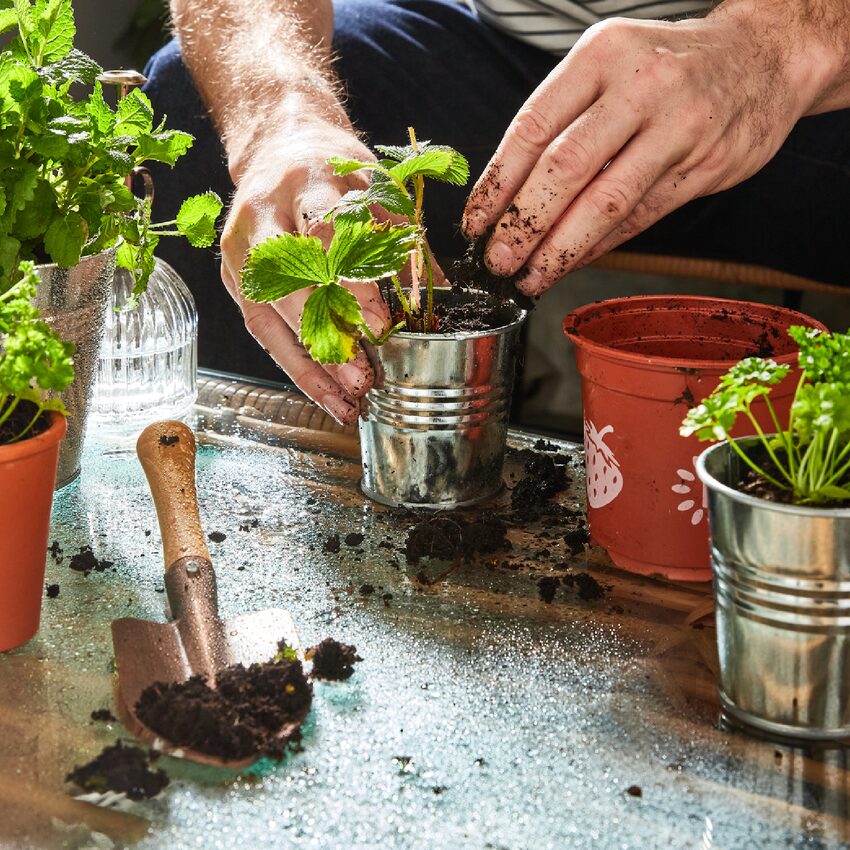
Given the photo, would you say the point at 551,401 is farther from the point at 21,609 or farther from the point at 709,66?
the point at 21,609

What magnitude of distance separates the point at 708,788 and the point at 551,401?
2.01 metres

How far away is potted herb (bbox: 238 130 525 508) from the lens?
1.01 meters

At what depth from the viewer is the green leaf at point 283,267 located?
1001 mm

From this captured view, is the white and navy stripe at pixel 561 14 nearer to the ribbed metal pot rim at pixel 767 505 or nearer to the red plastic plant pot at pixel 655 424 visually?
the red plastic plant pot at pixel 655 424

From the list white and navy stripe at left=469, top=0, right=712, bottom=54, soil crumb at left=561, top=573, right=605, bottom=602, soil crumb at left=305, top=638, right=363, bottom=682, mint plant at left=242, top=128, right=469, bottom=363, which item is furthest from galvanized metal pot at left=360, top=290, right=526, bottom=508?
white and navy stripe at left=469, top=0, right=712, bottom=54

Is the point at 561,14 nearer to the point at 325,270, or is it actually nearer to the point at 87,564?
the point at 325,270

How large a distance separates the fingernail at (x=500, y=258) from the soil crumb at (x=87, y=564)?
1.63ft

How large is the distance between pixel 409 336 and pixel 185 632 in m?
0.38

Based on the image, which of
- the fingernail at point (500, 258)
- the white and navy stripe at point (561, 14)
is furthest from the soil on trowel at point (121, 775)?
the white and navy stripe at point (561, 14)

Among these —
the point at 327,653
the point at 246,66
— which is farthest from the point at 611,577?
the point at 246,66

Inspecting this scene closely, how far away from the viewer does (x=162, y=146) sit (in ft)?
3.64

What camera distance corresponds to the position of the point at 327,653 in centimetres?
90

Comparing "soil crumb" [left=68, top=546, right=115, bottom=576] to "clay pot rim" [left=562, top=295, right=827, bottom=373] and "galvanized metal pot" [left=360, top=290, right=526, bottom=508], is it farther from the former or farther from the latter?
"clay pot rim" [left=562, top=295, right=827, bottom=373]

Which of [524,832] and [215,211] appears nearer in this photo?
[524,832]
